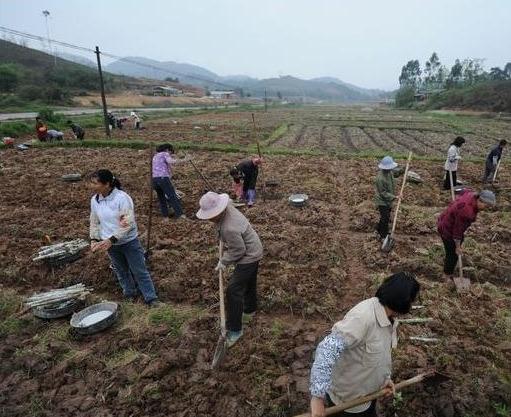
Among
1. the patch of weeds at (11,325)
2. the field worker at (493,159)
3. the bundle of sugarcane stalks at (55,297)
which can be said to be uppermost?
the field worker at (493,159)

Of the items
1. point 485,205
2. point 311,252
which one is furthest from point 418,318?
point 311,252

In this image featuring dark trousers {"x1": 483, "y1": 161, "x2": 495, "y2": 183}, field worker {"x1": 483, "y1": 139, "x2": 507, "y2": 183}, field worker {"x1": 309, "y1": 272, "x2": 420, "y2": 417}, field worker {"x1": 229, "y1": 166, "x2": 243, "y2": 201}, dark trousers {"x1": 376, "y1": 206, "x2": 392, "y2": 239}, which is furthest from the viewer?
dark trousers {"x1": 483, "y1": 161, "x2": 495, "y2": 183}

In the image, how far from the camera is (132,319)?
4.60m

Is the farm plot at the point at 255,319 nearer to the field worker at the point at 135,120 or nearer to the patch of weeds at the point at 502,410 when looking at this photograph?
the patch of weeds at the point at 502,410

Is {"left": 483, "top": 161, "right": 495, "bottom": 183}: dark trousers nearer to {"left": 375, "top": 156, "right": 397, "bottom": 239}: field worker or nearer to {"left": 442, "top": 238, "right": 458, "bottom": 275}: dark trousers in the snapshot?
{"left": 375, "top": 156, "right": 397, "bottom": 239}: field worker

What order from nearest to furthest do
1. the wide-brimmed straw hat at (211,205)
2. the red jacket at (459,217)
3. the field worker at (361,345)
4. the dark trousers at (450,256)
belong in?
1. the field worker at (361,345)
2. the wide-brimmed straw hat at (211,205)
3. the red jacket at (459,217)
4. the dark trousers at (450,256)

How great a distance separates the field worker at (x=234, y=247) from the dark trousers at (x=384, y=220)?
10.7ft

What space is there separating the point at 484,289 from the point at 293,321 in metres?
2.79

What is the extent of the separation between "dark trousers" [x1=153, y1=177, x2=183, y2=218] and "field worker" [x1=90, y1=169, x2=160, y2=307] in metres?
2.97

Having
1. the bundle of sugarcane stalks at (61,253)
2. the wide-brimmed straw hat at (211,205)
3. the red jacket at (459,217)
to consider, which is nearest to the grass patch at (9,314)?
the bundle of sugarcane stalks at (61,253)

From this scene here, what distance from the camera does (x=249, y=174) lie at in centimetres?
836

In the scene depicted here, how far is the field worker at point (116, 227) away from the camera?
4.27m

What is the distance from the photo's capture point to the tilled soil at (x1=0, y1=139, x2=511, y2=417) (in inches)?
137

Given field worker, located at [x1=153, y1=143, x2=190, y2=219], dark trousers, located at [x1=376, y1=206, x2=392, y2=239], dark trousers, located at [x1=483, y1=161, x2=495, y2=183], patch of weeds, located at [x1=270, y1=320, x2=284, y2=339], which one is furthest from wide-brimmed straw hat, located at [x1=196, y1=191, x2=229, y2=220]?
dark trousers, located at [x1=483, y1=161, x2=495, y2=183]
